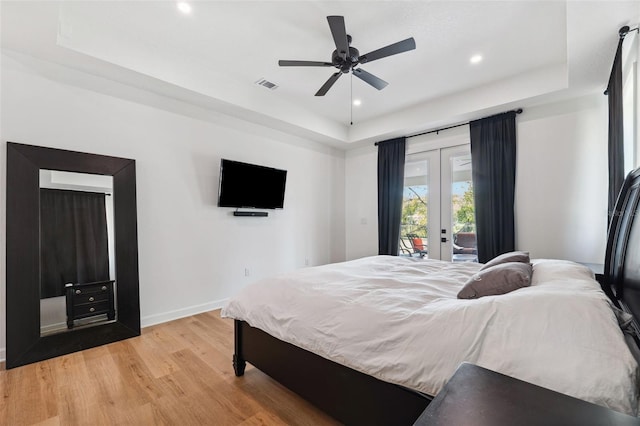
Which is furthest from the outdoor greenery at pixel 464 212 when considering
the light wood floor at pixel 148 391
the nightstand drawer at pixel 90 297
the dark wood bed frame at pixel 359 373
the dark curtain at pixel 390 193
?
the nightstand drawer at pixel 90 297

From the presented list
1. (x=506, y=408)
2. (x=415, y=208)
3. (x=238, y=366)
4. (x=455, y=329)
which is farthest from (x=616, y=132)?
(x=238, y=366)

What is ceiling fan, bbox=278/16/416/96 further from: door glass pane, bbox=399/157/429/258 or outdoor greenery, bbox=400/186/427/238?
outdoor greenery, bbox=400/186/427/238

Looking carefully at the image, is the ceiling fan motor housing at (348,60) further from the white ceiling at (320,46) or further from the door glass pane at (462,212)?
the door glass pane at (462,212)

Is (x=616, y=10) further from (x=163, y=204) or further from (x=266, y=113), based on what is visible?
(x=163, y=204)

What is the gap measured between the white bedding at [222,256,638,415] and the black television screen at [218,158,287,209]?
2.21m

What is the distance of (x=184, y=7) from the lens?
2418 millimetres

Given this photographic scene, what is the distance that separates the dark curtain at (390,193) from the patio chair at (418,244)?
0.77 feet

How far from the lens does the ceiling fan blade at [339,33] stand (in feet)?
7.17

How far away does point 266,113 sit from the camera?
4.03 meters

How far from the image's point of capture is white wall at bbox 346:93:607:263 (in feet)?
10.8

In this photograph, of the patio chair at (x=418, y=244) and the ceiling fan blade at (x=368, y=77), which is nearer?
the ceiling fan blade at (x=368, y=77)

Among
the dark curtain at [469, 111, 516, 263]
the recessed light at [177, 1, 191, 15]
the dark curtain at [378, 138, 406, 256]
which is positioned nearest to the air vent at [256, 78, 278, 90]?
the recessed light at [177, 1, 191, 15]

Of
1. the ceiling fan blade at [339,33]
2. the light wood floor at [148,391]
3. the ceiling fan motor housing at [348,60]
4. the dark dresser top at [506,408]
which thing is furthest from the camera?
the ceiling fan motor housing at [348,60]

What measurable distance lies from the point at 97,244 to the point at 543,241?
5.21 metres
